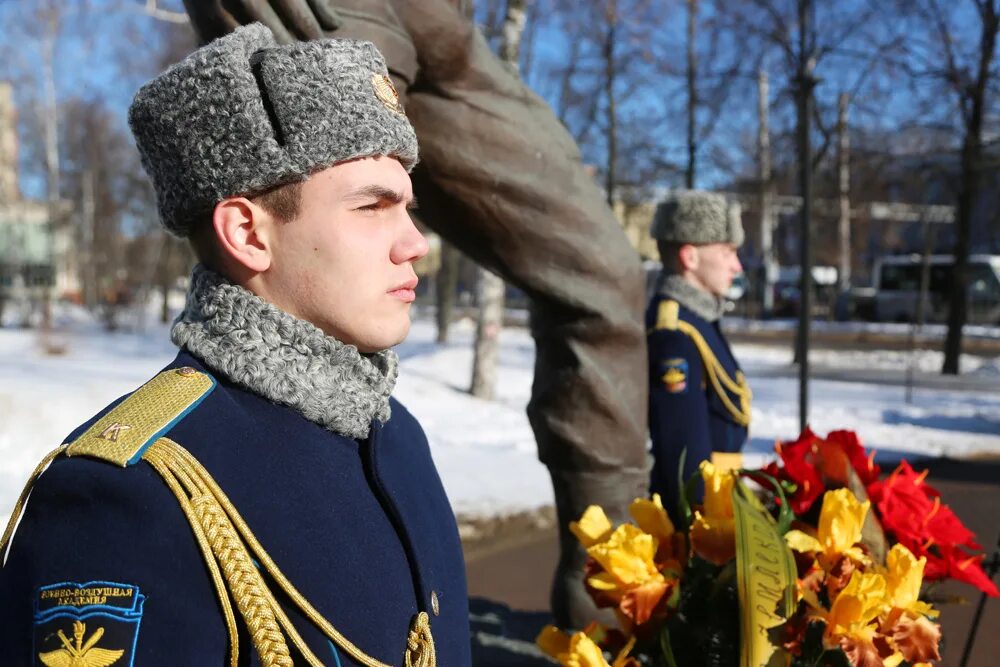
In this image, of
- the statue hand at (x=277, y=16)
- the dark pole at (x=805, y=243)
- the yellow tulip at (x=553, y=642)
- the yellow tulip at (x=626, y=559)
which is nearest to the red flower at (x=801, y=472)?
the yellow tulip at (x=626, y=559)

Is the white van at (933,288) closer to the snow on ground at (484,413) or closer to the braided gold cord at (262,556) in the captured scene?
the snow on ground at (484,413)

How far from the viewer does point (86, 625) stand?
1.12m

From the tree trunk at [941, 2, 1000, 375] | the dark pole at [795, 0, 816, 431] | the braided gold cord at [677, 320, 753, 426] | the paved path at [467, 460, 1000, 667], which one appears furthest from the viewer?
the tree trunk at [941, 2, 1000, 375]

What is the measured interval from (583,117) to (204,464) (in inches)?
657

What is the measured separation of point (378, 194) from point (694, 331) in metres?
2.47

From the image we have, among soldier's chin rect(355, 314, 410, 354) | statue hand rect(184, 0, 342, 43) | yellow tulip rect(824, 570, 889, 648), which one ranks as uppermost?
statue hand rect(184, 0, 342, 43)

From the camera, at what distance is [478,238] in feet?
9.21

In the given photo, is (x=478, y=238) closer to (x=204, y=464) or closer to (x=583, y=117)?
(x=204, y=464)

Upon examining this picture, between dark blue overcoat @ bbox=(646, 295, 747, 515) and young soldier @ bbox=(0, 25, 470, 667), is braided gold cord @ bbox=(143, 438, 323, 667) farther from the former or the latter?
dark blue overcoat @ bbox=(646, 295, 747, 515)

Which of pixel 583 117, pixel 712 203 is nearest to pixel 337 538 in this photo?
pixel 712 203

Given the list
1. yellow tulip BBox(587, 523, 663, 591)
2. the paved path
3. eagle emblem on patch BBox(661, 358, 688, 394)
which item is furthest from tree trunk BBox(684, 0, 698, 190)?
yellow tulip BBox(587, 523, 663, 591)

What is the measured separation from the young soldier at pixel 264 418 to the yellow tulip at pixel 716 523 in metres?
0.79

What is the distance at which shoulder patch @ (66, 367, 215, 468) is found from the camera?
4.00 feet

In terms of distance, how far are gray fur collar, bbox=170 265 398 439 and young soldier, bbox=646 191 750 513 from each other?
2.18 m
